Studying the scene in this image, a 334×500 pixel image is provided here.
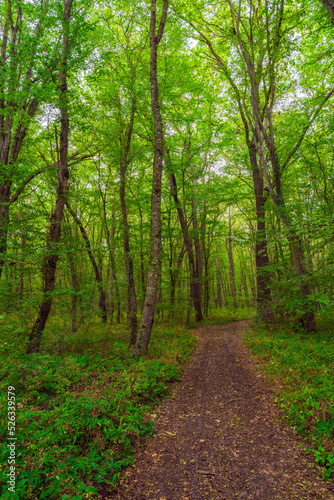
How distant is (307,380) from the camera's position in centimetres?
523

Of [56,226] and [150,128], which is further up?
[150,128]

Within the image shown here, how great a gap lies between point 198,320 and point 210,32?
55.7 ft

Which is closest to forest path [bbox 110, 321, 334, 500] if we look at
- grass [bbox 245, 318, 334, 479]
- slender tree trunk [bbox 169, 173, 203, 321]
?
grass [bbox 245, 318, 334, 479]

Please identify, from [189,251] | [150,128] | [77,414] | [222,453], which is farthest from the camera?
[189,251]

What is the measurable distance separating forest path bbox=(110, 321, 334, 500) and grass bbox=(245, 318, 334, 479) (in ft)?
0.80

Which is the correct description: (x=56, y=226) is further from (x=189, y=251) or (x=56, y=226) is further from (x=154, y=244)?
(x=189, y=251)

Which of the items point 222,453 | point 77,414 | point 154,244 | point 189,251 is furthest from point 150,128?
point 222,453

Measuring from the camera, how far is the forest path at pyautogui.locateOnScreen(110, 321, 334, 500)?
2.94 meters

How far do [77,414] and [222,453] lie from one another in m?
2.48

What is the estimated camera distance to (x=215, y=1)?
33.6 feet

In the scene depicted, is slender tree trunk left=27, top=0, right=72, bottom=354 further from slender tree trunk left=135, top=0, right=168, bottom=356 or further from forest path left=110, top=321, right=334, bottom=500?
forest path left=110, top=321, right=334, bottom=500

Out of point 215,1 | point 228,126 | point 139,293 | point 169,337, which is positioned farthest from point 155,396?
point 215,1

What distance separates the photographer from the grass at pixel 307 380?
3.60 metres

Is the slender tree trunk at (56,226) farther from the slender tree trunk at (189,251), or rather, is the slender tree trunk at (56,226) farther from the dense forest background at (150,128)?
the slender tree trunk at (189,251)
